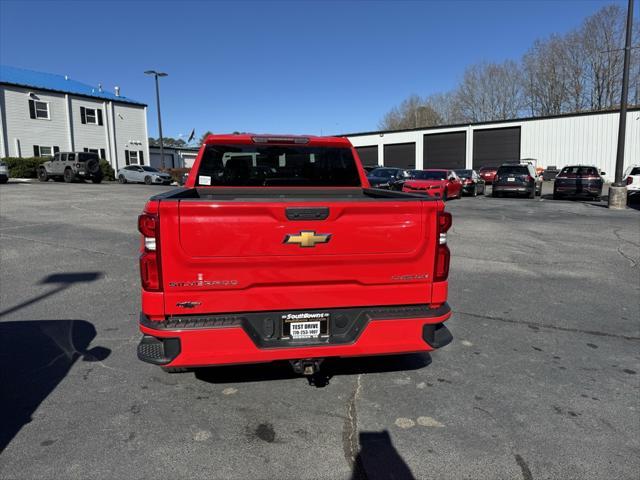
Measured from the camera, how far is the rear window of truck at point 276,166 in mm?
4984

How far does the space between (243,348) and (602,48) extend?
6231 cm

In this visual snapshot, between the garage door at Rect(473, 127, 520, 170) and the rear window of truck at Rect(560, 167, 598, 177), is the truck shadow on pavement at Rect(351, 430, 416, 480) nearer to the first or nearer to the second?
the rear window of truck at Rect(560, 167, 598, 177)

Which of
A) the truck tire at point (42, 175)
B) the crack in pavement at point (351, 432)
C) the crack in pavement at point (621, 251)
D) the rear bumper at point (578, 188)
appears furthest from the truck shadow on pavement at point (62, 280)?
the truck tire at point (42, 175)

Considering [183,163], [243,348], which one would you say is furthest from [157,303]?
[183,163]

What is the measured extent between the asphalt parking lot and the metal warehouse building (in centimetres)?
3817

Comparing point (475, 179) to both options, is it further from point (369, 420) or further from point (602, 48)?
point (602, 48)

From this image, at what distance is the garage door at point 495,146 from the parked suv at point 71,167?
3432 centimetres

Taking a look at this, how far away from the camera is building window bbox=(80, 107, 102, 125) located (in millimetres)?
36147

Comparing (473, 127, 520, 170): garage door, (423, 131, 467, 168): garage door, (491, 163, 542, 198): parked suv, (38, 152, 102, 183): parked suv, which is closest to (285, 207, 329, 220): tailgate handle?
(491, 163, 542, 198): parked suv

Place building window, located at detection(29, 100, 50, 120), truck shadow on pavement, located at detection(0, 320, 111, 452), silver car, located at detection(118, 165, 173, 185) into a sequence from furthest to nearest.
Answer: building window, located at detection(29, 100, 50, 120) → silver car, located at detection(118, 165, 173, 185) → truck shadow on pavement, located at detection(0, 320, 111, 452)

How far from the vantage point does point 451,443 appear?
2.99m

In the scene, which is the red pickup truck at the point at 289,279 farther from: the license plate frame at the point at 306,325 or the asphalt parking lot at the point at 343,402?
the asphalt parking lot at the point at 343,402

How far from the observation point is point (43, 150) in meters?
33.6

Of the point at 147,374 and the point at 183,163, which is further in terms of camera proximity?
the point at 183,163
